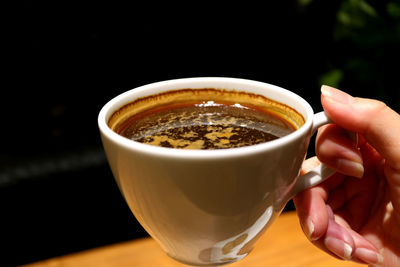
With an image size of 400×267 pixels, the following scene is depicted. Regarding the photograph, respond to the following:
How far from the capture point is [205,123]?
71 cm

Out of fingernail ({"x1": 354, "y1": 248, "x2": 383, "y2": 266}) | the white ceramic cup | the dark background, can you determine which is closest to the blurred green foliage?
the dark background

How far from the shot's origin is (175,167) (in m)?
0.49

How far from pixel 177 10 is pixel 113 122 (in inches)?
66.1

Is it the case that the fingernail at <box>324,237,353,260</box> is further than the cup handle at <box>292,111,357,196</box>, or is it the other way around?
the fingernail at <box>324,237,353,260</box>

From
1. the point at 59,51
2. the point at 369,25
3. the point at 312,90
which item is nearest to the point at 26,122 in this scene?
the point at 59,51

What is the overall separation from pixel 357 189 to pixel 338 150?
0.42 m

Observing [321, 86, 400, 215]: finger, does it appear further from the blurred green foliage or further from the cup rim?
the blurred green foliage

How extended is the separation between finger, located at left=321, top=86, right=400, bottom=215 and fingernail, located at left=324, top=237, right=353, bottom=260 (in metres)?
0.19

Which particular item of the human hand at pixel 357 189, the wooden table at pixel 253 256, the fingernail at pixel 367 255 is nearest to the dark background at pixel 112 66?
the wooden table at pixel 253 256

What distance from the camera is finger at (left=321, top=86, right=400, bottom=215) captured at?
0.68 m

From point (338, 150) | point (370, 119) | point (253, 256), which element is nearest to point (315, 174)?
point (338, 150)

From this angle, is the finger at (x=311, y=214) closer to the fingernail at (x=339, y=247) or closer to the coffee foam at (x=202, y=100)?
the fingernail at (x=339, y=247)

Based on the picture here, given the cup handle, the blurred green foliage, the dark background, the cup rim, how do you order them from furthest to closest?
the blurred green foliage
the dark background
the cup handle
the cup rim

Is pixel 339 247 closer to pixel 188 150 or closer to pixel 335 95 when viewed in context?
pixel 335 95
